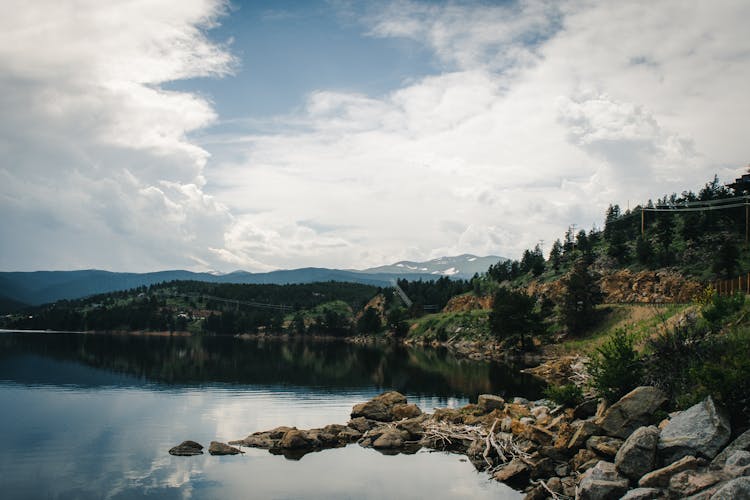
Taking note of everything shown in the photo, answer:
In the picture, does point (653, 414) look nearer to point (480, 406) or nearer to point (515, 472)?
point (515, 472)

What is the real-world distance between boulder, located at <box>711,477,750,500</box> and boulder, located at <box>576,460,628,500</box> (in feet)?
15.6

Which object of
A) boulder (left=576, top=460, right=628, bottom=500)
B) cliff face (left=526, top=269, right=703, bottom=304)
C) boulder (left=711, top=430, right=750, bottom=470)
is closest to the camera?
boulder (left=711, top=430, right=750, bottom=470)

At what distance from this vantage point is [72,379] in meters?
65.7

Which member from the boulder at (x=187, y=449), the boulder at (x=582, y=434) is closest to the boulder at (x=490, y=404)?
the boulder at (x=582, y=434)

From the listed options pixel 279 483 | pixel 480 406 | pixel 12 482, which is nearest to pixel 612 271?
pixel 480 406

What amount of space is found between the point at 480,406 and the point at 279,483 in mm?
18821

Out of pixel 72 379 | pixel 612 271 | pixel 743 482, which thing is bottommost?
pixel 72 379

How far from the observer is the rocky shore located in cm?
1975

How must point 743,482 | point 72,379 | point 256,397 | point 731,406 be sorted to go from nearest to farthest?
point 743,482
point 731,406
point 256,397
point 72,379

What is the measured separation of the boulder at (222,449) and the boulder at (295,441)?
2.66 m

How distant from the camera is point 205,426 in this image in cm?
4053

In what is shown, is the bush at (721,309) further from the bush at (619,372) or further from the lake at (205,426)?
the lake at (205,426)

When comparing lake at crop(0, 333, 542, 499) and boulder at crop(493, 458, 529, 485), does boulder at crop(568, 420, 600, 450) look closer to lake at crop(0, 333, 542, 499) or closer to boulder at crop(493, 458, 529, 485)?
boulder at crop(493, 458, 529, 485)

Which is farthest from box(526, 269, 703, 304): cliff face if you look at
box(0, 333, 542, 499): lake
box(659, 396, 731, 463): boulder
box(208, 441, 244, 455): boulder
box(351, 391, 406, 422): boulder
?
box(208, 441, 244, 455): boulder
